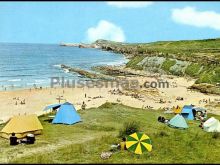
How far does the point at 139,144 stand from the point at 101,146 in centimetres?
257

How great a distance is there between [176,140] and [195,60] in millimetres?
69857

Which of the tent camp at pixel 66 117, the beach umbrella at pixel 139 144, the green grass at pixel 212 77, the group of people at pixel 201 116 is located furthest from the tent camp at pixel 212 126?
the green grass at pixel 212 77

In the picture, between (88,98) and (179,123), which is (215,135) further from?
(88,98)

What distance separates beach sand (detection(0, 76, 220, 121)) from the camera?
50.2 meters

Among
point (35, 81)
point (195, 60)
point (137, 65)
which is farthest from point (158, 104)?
point (137, 65)

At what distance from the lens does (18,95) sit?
6072cm

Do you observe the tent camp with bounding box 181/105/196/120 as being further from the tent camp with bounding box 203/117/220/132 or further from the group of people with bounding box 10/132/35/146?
the group of people with bounding box 10/132/35/146

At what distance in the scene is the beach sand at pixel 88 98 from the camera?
50.2m

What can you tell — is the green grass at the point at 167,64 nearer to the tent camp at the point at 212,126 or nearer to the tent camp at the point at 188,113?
the tent camp at the point at 188,113

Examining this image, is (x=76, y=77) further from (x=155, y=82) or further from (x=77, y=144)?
(x=77, y=144)

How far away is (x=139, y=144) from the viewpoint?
23.1 metres

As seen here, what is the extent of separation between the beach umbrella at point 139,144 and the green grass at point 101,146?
40 cm

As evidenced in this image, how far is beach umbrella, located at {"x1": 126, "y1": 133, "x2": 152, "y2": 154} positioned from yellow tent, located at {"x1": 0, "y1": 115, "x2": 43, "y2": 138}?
7.86 metres

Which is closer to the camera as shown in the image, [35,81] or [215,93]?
[215,93]
